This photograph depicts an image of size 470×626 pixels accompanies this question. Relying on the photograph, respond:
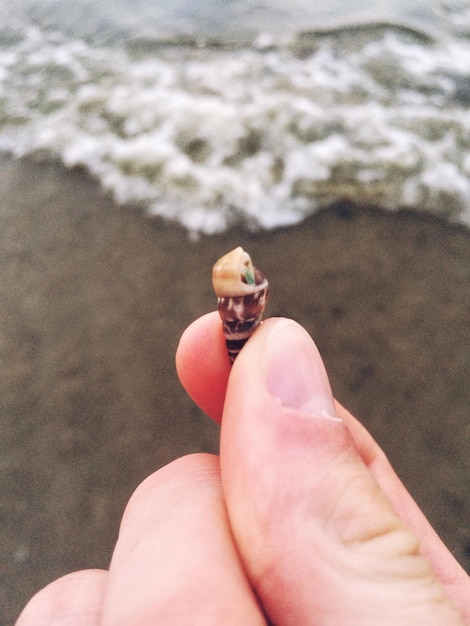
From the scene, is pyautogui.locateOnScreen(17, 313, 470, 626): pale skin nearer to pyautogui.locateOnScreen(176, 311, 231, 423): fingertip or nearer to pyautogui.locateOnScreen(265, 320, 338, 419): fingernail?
pyautogui.locateOnScreen(265, 320, 338, 419): fingernail

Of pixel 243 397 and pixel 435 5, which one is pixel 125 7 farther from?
pixel 243 397

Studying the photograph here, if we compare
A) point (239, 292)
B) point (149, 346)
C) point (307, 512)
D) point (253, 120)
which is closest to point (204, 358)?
point (239, 292)

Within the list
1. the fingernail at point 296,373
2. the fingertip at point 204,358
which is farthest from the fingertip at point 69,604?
the fingernail at point 296,373

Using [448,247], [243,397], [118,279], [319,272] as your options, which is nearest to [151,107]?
[118,279]

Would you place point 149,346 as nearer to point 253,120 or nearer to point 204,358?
point 204,358

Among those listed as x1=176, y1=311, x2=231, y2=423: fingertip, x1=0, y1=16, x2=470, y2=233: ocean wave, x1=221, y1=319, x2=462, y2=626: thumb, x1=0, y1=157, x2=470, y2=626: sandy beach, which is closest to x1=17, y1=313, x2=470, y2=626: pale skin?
x1=221, y1=319, x2=462, y2=626: thumb

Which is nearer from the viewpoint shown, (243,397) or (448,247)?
(243,397)

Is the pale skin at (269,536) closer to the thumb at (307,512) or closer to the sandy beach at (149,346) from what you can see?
the thumb at (307,512)

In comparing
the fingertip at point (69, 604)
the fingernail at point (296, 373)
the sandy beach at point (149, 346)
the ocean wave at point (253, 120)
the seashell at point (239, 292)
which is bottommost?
the sandy beach at point (149, 346)
